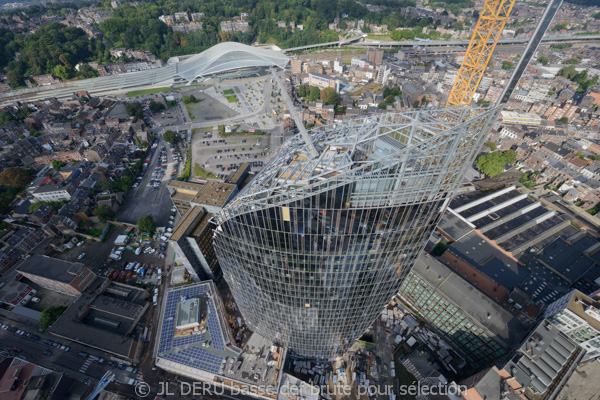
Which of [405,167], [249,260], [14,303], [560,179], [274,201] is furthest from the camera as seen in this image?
[560,179]

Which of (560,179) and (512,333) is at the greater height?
(560,179)

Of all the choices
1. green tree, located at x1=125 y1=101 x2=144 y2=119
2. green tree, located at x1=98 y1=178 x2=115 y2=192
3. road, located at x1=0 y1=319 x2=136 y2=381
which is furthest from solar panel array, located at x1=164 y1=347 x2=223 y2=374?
green tree, located at x1=125 y1=101 x2=144 y2=119

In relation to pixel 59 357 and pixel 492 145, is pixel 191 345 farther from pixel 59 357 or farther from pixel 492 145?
pixel 492 145

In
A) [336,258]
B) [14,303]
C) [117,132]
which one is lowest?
[14,303]

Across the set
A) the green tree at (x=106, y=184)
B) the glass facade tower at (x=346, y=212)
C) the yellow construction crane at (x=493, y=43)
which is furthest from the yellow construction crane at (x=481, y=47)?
the green tree at (x=106, y=184)

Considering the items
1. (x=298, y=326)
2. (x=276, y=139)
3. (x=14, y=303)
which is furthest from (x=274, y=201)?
(x=276, y=139)

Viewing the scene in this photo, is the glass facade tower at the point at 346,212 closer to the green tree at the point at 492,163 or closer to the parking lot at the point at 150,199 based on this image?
the parking lot at the point at 150,199

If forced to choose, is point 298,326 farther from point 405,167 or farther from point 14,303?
point 14,303
